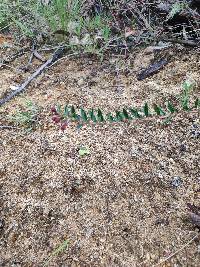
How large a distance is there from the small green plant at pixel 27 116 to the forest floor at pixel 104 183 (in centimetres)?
3

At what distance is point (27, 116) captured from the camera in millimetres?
2053

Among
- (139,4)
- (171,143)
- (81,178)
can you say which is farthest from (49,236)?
(139,4)

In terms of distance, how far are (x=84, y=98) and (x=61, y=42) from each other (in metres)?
0.62

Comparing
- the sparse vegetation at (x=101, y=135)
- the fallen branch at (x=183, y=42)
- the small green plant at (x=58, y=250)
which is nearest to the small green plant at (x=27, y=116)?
the sparse vegetation at (x=101, y=135)

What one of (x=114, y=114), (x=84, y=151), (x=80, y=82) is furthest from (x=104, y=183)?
(x=80, y=82)

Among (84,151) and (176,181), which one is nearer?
(176,181)

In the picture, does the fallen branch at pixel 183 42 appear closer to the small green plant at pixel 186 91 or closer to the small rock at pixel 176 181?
the small green plant at pixel 186 91

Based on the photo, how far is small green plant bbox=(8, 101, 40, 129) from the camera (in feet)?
6.71

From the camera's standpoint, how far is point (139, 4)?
2520mm

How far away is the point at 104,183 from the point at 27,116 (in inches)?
23.9

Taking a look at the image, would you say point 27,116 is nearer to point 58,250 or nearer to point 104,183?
point 104,183

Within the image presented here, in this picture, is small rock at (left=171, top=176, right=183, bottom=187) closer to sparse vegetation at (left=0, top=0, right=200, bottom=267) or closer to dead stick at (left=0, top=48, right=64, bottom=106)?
sparse vegetation at (left=0, top=0, right=200, bottom=267)

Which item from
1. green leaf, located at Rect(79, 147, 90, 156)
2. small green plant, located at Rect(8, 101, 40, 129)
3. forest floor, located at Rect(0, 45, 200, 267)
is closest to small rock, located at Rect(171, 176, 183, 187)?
forest floor, located at Rect(0, 45, 200, 267)

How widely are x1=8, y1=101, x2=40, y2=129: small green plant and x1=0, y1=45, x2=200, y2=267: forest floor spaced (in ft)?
0.10
